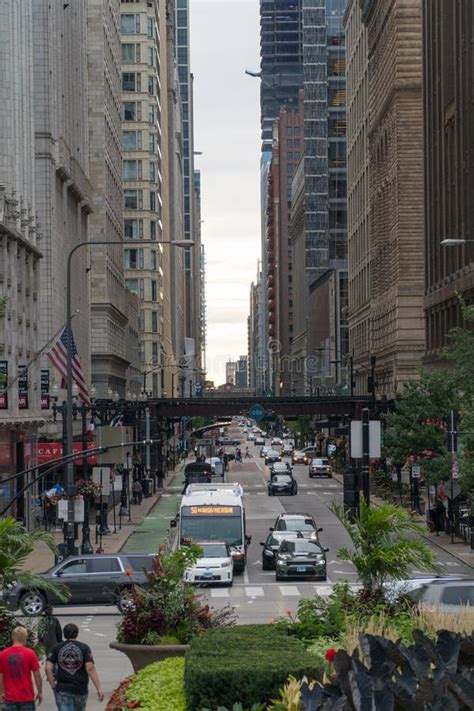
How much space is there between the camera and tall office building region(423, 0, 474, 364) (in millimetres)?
83312

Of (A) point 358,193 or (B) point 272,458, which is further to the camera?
(A) point 358,193

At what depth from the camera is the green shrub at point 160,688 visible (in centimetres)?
1559

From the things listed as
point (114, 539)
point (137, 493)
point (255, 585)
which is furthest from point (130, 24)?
point (255, 585)

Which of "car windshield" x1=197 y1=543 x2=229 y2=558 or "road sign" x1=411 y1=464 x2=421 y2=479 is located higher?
"road sign" x1=411 y1=464 x2=421 y2=479

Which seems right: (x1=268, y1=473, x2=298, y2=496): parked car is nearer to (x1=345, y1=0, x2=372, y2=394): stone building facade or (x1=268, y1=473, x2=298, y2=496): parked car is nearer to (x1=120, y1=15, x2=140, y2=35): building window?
(x1=345, y1=0, x2=372, y2=394): stone building facade

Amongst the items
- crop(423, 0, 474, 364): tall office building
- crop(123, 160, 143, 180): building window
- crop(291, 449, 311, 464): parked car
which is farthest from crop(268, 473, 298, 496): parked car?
crop(123, 160, 143, 180): building window

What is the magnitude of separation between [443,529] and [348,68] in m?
103

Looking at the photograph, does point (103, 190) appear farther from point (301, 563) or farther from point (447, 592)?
point (447, 592)

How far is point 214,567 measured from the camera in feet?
141

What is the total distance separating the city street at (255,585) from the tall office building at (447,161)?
1392 cm

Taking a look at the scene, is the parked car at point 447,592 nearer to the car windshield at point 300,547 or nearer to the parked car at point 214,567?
the parked car at point 214,567

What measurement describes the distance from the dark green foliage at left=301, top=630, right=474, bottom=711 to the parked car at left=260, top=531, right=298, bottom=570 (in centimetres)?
3519

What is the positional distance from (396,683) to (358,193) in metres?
138

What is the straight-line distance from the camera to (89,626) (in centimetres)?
3369
